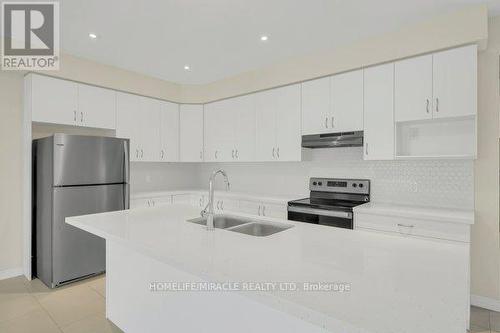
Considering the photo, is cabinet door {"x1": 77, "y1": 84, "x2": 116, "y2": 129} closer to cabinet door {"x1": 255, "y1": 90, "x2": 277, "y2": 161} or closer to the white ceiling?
the white ceiling

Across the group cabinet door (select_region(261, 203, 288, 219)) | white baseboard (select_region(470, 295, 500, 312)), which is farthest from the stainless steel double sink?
white baseboard (select_region(470, 295, 500, 312))

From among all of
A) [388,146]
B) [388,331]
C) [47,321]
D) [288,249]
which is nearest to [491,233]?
[388,146]

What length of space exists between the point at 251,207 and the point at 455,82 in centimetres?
265

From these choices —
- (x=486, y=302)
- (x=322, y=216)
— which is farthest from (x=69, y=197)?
(x=486, y=302)

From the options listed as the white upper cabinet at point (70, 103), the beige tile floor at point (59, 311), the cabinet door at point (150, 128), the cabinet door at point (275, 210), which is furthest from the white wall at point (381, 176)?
the white upper cabinet at point (70, 103)

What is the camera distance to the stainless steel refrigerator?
2.97 meters

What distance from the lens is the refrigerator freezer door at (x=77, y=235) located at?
9.76 ft

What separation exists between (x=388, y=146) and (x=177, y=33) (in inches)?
98.7

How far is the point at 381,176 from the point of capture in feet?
10.7

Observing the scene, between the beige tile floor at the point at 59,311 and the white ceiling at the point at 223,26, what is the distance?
2698 millimetres

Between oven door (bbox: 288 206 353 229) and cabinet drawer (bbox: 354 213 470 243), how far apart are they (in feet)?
0.31

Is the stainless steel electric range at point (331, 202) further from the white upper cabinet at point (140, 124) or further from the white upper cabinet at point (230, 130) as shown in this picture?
the white upper cabinet at point (140, 124)

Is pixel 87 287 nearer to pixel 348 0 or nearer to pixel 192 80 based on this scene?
pixel 192 80

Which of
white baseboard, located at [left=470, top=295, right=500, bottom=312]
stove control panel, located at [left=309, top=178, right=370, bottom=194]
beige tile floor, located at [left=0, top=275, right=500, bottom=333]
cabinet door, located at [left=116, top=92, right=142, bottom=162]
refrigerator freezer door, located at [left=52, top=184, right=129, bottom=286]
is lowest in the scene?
beige tile floor, located at [left=0, top=275, right=500, bottom=333]
